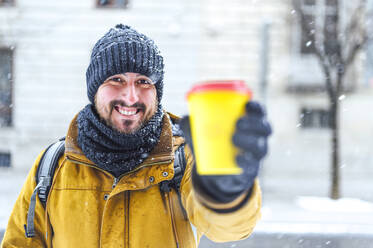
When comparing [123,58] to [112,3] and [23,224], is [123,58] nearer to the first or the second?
[23,224]

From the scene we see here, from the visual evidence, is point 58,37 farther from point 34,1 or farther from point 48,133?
point 48,133

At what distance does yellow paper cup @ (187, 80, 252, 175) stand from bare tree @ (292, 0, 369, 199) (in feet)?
20.5

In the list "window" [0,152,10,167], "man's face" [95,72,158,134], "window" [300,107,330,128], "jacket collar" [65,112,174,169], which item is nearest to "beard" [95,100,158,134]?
"man's face" [95,72,158,134]

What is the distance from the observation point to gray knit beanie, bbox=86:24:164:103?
6.23 ft

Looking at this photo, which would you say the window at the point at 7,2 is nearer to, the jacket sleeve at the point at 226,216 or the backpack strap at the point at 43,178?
the backpack strap at the point at 43,178

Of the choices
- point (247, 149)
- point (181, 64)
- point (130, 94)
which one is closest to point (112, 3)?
point (181, 64)

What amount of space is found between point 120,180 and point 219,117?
709mm

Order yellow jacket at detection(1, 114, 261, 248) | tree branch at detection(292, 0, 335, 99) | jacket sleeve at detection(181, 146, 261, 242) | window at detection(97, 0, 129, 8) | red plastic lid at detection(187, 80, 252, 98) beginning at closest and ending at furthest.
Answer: red plastic lid at detection(187, 80, 252, 98)
jacket sleeve at detection(181, 146, 261, 242)
yellow jacket at detection(1, 114, 261, 248)
tree branch at detection(292, 0, 335, 99)
window at detection(97, 0, 129, 8)

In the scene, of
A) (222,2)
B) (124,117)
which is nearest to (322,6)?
(222,2)

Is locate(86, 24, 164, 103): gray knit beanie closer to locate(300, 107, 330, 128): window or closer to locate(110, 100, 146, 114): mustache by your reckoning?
locate(110, 100, 146, 114): mustache

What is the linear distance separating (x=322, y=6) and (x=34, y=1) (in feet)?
22.8

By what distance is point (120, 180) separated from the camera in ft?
5.53

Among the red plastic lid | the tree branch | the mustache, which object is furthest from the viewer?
the tree branch

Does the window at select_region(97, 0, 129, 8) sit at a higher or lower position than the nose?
higher
